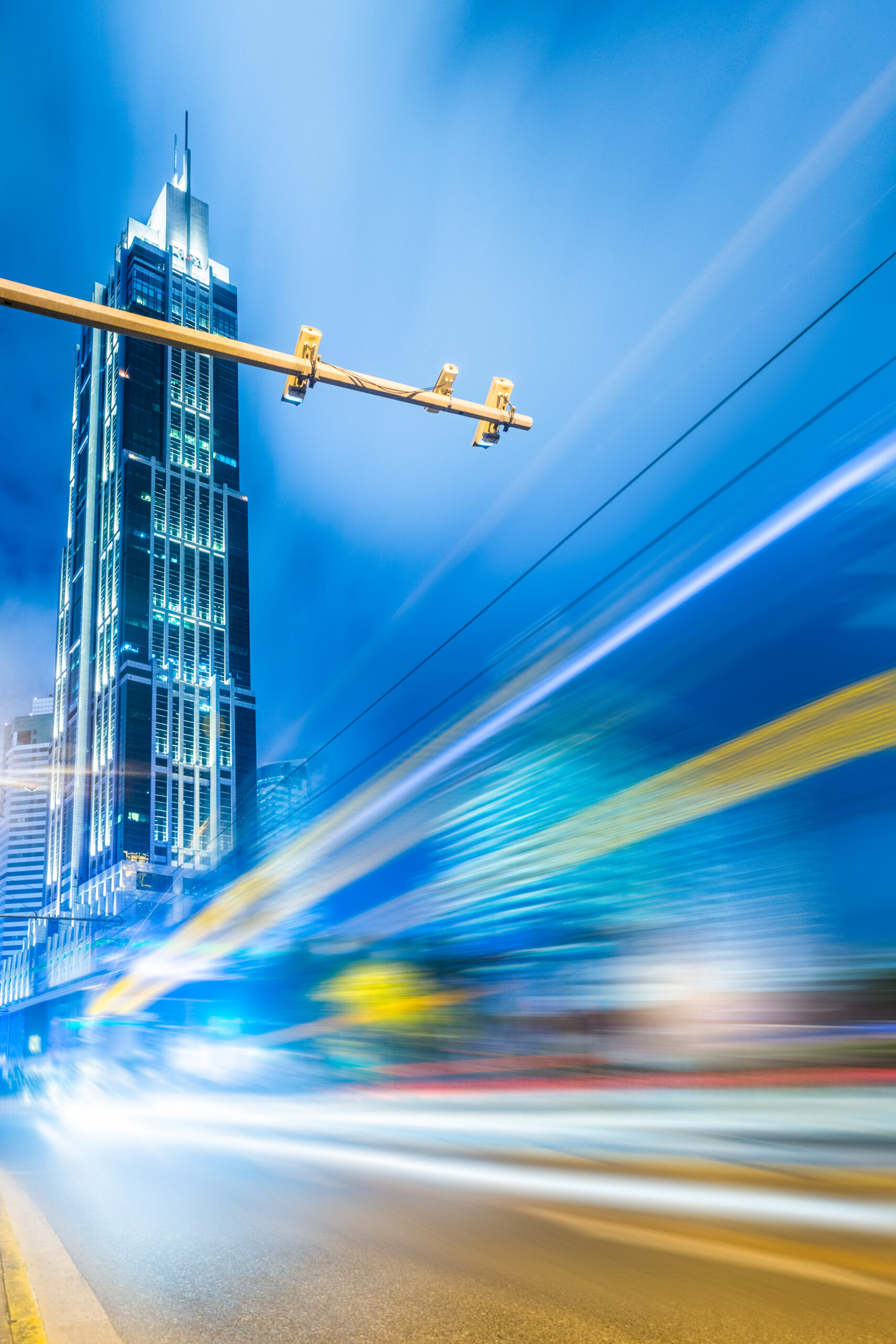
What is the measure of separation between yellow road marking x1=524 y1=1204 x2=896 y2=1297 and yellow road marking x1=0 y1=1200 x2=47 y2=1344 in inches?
158

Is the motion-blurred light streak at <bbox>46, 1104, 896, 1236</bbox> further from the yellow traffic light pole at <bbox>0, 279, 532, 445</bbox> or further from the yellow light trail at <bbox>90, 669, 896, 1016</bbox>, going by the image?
the yellow traffic light pole at <bbox>0, 279, 532, 445</bbox>

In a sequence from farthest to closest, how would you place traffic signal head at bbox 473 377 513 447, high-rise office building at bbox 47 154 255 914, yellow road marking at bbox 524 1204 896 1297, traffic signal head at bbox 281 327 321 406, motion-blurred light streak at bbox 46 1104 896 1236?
high-rise office building at bbox 47 154 255 914, traffic signal head at bbox 473 377 513 447, traffic signal head at bbox 281 327 321 406, motion-blurred light streak at bbox 46 1104 896 1236, yellow road marking at bbox 524 1204 896 1297

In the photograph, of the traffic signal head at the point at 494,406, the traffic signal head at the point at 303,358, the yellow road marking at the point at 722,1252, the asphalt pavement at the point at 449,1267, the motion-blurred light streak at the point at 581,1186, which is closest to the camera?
the asphalt pavement at the point at 449,1267

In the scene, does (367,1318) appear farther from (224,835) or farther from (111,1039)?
(224,835)

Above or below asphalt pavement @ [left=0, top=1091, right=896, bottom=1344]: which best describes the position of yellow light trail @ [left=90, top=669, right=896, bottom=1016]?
above

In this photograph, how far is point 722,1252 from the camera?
20.5ft

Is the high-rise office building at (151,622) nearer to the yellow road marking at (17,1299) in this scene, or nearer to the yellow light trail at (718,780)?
the yellow light trail at (718,780)

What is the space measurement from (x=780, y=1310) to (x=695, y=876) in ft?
22.8

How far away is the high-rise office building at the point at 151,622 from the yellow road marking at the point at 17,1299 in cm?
14106

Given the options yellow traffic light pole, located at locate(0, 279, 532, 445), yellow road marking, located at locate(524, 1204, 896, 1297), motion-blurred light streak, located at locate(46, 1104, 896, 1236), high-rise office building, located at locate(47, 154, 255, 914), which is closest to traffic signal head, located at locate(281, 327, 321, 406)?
yellow traffic light pole, located at locate(0, 279, 532, 445)

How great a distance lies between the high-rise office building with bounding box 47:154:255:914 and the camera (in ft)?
504

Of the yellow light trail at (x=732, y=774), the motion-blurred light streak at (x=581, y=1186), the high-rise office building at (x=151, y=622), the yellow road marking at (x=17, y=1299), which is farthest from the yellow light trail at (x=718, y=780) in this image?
the high-rise office building at (x=151, y=622)

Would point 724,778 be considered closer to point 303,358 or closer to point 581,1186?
point 581,1186

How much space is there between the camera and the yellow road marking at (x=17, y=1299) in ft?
15.1
